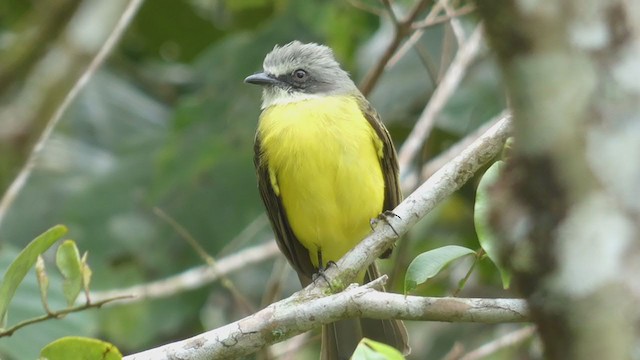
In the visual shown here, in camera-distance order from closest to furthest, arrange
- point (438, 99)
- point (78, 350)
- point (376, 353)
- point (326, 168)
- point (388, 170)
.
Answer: point (376, 353) → point (78, 350) → point (326, 168) → point (388, 170) → point (438, 99)

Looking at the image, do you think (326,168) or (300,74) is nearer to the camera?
(326,168)

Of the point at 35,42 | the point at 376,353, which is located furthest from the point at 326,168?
the point at 376,353

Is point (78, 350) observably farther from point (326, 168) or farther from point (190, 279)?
point (190, 279)

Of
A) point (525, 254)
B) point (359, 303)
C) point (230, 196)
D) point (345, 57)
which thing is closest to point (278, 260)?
point (230, 196)

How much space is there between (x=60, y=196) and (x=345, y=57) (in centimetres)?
182

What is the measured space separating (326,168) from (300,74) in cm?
77

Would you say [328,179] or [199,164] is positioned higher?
[328,179]

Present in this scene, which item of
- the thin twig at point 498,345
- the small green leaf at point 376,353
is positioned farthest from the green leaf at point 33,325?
the small green leaf at point 376,353

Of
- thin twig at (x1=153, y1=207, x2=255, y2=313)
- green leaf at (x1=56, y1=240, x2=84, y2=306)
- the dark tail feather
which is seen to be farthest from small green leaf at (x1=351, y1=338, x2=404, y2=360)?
the dark tail feather

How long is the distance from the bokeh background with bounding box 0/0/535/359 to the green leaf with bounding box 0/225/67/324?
208cm

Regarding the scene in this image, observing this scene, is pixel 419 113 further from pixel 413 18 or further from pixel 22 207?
pixel 22 207

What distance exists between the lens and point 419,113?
6137mm

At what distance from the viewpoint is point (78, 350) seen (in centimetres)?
262

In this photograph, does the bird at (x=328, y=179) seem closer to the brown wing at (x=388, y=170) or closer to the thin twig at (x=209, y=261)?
the brown wing at (x=388, y=170)
